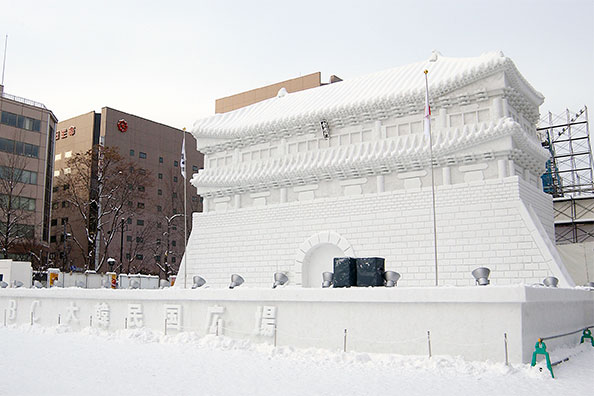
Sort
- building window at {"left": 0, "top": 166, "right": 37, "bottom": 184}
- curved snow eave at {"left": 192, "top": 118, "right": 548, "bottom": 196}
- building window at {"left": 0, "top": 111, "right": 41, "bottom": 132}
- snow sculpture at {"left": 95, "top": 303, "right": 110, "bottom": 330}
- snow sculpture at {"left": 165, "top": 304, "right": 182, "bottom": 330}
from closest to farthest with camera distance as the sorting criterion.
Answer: snow sculpture at {"left": 165, "top": 304, "right": 182, "bottom": 330} → snow sculpture at {"left": 95, "top": 303, "right": 110, "bottom": 330} → curved snow eave at {"left": 192, "top": 118, "right": 548, "bottom": 196} → building window at {"left": 0, "top": 166, "right": 37, "bottom": 184} → building window at {"left": 0, "top": 111, "right": 41, "bottom": 132}

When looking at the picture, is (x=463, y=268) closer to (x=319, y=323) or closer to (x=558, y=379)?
(x=319, y=323)

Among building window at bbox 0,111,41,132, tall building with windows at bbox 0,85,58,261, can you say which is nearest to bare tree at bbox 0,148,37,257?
tall building with windows at bbox 0,85,58,261

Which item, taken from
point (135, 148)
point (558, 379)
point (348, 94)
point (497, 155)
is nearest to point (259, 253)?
point (348, 94)

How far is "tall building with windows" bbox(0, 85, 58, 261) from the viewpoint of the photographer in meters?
45.6

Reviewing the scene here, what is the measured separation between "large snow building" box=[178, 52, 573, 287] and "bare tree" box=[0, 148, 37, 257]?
23.4 m

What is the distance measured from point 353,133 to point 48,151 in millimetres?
38472

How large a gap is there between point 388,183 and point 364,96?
396 centimetres

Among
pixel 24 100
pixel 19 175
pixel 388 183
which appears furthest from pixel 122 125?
pixel 388 183

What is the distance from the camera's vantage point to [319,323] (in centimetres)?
1396

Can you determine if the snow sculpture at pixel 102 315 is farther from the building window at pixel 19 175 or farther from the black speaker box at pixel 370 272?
the building window at pixel 19 175

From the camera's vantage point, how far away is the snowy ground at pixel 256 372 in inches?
382

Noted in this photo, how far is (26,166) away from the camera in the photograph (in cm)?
4878

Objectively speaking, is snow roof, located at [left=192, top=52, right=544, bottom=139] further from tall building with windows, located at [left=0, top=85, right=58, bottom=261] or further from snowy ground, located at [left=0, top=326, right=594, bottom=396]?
tall building with windows, located at [left=0, top=85, right=58, bottom=261]

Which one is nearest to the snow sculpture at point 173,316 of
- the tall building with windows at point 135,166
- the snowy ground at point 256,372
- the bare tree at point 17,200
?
the snowy ground at point 256,372
